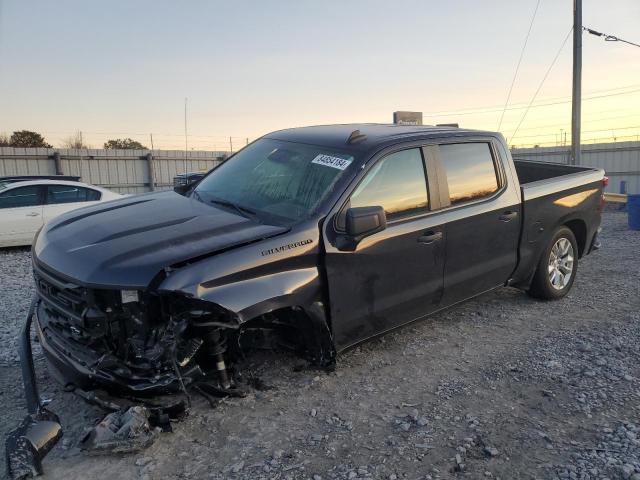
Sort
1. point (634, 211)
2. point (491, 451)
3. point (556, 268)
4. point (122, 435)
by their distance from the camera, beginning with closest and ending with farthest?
point (122, 435)
point (491, 451)
point (556, 268)
point (634, 211)

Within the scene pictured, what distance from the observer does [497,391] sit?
3.73m

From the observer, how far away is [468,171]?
4617 millimetres

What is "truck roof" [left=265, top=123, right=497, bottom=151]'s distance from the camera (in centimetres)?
408

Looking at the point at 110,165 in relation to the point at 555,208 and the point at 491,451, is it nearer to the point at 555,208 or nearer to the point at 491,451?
the point at 555,208

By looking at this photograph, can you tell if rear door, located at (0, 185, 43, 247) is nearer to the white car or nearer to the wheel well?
the white car

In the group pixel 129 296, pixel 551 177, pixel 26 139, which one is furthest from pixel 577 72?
pixel 26 139

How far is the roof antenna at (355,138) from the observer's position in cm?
409

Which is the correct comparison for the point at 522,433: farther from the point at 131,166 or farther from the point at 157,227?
the point at 131,166

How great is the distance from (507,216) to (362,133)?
5.36ft

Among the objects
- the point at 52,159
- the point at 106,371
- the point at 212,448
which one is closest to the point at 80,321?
the point at 106,371

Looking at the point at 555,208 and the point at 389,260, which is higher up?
the point at 555,208

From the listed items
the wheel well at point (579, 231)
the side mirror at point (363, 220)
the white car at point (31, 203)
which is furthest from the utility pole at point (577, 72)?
the side mirror at point (363, 220)

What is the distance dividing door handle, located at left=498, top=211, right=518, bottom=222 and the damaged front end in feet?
9.19

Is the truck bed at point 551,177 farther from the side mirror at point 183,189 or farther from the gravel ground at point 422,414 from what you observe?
the side mirror at point 183,189
